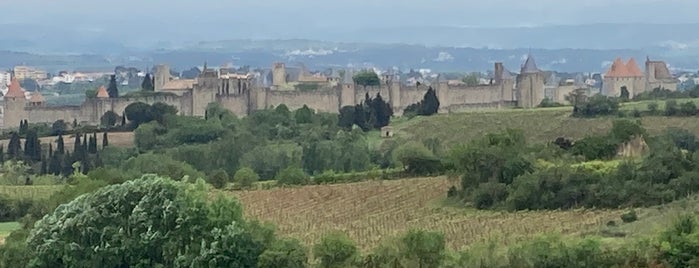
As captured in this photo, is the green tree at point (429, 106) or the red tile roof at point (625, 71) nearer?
the green tree at point (429, 106)

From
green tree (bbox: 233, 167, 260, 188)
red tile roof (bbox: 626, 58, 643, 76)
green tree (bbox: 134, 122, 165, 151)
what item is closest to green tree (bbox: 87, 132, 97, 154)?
green tree (bbox: 134, 122, 165, 151)

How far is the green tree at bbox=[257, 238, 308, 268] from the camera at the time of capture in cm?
2319

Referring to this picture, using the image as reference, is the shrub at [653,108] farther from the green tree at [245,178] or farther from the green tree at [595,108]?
the green tree at [245,178]

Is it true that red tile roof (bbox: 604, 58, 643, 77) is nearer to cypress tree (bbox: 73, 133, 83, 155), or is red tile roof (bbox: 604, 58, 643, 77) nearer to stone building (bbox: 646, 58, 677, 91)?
stone building (bbox: 646, 58, 677, 91)

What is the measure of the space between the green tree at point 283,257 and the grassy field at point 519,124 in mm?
27173

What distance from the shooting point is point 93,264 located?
24.3m

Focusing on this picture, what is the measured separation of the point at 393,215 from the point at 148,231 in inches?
379

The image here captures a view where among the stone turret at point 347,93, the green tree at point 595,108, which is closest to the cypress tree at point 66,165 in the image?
the green tree at point 595,108

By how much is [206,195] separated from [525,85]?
160ft

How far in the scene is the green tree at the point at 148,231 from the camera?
23.7 meters

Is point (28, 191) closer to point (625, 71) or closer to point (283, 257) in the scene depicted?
point (283, 257)

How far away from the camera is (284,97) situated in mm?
71625

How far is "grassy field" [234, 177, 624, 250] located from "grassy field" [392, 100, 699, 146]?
13456mm

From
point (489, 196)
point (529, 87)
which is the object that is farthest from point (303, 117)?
point (489, 196)
